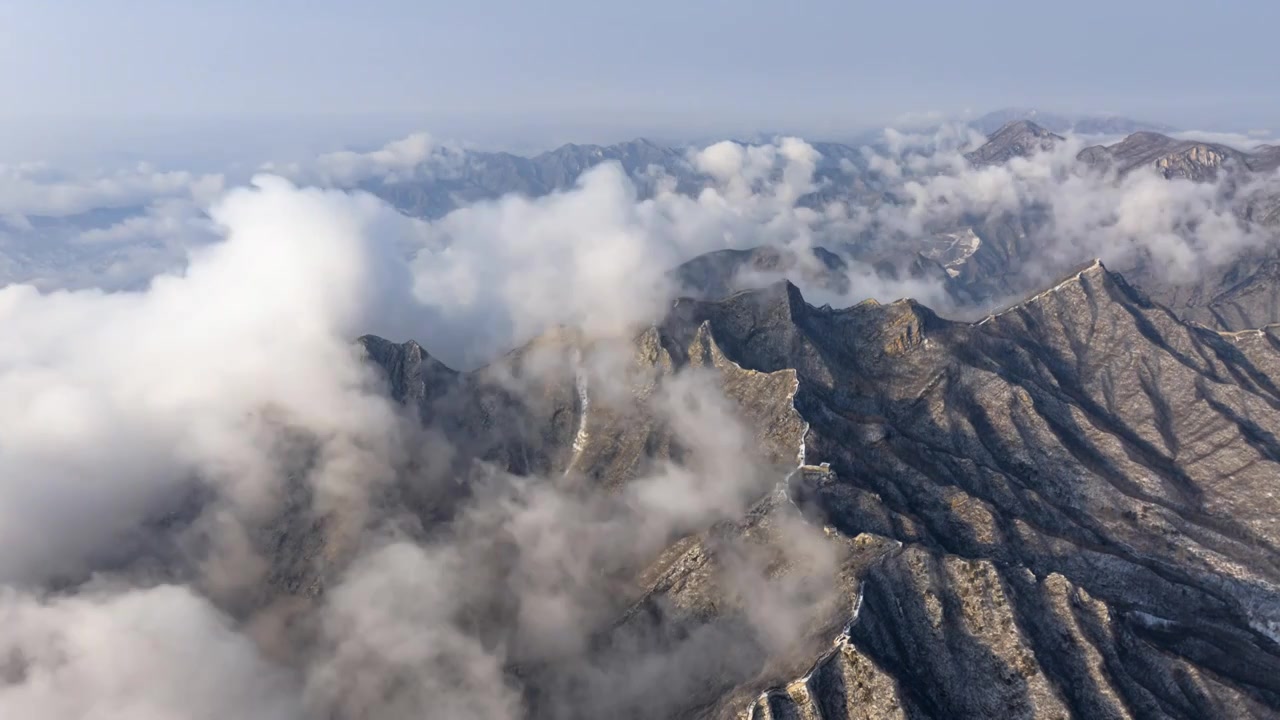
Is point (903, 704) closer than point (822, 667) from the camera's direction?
Yes

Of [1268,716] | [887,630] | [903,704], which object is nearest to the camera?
[903,704]

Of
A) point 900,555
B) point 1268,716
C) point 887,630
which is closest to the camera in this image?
point 1268,716

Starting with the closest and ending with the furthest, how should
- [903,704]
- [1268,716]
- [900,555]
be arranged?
[903,704] → [1268,716] → [900,555]

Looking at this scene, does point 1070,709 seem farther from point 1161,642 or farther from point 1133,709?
point 1161,642

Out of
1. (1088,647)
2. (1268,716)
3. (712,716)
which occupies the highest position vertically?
(1088,647)

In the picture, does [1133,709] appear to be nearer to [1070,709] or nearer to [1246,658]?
[1070,709]

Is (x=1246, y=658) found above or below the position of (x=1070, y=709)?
below

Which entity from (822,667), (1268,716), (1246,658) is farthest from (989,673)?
(1246,658)

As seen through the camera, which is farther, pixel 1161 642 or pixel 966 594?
pixel 1161 642

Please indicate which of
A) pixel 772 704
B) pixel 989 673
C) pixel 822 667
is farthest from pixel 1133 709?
pixel 772 704
